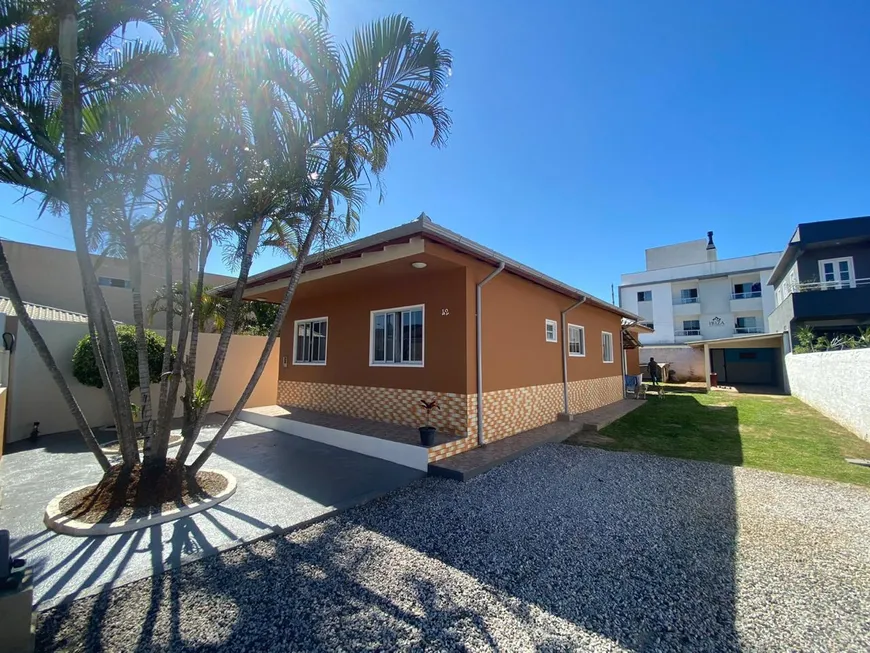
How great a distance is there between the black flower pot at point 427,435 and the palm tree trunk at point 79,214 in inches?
162

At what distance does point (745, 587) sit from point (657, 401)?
14888 mm

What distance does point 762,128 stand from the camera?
9297 millimetres

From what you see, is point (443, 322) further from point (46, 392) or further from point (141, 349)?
point (46, 392)

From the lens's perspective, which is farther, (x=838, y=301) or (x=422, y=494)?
(x=838, y=301)

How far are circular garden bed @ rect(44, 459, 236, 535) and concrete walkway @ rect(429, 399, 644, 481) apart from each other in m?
3.33

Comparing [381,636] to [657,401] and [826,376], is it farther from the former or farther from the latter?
[657,401]

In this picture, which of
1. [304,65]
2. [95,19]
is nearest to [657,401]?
[304,65]

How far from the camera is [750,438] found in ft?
29.0

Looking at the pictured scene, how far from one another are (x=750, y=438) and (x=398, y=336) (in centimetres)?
901

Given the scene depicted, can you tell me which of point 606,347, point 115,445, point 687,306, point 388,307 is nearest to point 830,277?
point 606,347

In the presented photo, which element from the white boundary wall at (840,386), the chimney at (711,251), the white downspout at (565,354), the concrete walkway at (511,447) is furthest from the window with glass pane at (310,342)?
the chimney at (711,251)

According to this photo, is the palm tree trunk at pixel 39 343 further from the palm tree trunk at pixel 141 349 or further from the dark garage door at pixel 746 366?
the dark garage door at pixel 746 366

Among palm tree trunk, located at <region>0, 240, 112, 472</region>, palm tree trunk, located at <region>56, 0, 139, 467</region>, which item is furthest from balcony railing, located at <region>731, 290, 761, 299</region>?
palm tree trunk, located at <region>0, 240, 112, 472</region>

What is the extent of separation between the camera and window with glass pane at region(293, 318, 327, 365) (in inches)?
417
